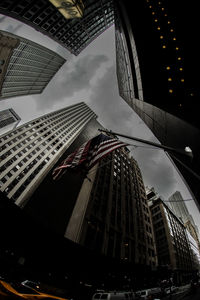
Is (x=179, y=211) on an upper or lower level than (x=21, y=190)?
lower

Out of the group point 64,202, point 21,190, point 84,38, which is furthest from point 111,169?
point 84,38

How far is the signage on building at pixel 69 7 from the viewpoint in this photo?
10906 millimetres

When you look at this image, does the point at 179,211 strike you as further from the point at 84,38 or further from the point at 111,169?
the point at 84,38

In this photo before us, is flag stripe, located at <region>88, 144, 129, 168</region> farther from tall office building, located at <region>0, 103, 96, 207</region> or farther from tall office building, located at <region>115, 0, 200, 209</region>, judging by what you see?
tall office building, located at <region>0, 103, 96, 207</region>

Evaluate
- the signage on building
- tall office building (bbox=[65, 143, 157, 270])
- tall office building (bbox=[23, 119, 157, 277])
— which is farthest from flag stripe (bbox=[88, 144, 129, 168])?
tall office building (bbox=[65, 143, 157, 270])

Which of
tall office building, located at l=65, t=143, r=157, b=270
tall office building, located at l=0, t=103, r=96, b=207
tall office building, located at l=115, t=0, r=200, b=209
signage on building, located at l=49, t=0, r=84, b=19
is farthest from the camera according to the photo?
tall office building, located at l=0, t=103, r=96, b=207

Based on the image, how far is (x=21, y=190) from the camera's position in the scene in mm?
46250

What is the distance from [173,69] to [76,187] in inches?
1609

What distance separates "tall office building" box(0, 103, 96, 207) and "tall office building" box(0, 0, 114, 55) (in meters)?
39.4

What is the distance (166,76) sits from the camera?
33.5 ft

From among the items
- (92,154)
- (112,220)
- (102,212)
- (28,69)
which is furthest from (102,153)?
(28,69)

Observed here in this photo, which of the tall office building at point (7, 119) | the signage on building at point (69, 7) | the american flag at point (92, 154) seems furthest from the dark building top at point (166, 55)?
the tall office building at point (7, 119)

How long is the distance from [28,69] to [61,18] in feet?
160

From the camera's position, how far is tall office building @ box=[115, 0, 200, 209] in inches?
287
